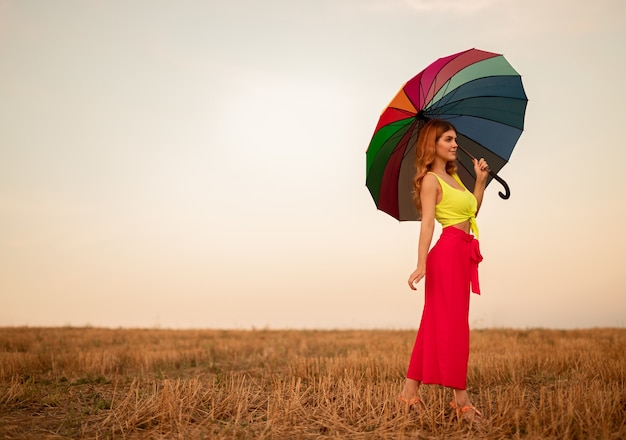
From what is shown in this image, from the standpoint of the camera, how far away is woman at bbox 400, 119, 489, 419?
5344 millimetres

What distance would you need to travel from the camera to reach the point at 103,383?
8828mm

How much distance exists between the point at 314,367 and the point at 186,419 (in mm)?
4311

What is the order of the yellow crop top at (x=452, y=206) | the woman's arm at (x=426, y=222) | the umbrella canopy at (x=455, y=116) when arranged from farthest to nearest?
the umbrella canopy at (x=455, y=116) < the yellow crop top at (x=452, y=206) < the woman's arm at (x=426, y=222)

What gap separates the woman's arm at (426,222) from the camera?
5.27 meters

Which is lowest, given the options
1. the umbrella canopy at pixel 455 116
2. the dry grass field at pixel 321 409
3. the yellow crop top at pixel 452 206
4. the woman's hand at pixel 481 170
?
the dry grass field at pixel 321 409

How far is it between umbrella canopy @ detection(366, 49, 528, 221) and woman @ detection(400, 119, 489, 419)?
0.69 metres

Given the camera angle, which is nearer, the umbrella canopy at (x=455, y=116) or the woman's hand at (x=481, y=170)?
the woman's hand at (x=481, y=170)

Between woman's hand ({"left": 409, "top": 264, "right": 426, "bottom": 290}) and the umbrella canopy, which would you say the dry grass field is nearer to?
woman's hand ({"left": 409, "top": 264, "right": 426, "bottom": 290})

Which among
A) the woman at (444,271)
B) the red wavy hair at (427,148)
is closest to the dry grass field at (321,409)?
the woman at (444,271)

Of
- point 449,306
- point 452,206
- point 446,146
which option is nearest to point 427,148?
point 446,146

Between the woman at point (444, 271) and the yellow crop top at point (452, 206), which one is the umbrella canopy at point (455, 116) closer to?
the woman at point (444, 271)

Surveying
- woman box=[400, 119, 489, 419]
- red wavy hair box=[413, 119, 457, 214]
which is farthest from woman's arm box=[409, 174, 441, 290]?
red wavy hair box=[413, 119, 457, 214]

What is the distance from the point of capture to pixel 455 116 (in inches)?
255

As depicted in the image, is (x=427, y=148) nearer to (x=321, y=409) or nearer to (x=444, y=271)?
(x=444, y=271)
